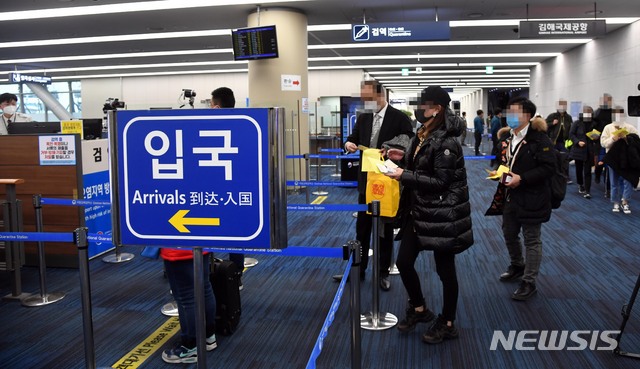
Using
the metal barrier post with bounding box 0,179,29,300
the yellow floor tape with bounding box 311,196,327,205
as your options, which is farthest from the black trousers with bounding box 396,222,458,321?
the yellow floor tape with bounding box 311,196,327,205

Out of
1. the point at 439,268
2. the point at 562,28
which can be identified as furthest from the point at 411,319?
the point at 562,28

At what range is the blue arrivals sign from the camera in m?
1.51

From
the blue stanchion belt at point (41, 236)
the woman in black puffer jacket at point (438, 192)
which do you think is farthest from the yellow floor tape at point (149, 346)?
the woman in black puffer jacket at point (438, 192)

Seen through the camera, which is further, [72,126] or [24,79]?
[24,79]

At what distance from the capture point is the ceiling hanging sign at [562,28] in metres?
9.09

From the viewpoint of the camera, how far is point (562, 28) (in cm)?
909

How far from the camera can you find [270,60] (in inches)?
373

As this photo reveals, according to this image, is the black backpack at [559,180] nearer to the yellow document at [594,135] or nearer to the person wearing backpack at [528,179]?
the person wearing backpack at [528,179]

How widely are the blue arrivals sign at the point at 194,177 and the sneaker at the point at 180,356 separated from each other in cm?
159

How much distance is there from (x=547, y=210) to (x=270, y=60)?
670cm

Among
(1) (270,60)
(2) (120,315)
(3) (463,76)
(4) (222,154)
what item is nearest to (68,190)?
(2) (120,315)

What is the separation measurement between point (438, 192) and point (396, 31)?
6774mm

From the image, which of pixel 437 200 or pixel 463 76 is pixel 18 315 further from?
pixel 463 76

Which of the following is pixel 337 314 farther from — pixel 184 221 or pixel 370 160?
pixel 184 221
